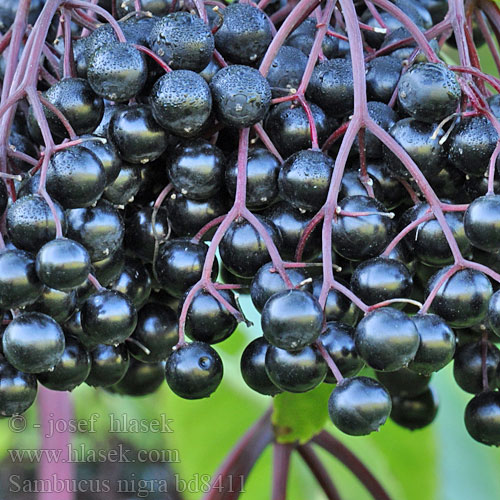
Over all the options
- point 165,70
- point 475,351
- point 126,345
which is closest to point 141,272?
point 126,345

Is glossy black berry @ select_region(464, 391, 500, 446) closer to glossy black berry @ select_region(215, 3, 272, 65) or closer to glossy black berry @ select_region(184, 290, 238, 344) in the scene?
glossy black berry @ select_region(184, 290, 238, 344)

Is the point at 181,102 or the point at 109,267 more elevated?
the point at 181,102

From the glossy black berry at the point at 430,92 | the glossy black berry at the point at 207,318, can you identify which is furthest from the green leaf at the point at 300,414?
the glossy black berry at the point at 430,92

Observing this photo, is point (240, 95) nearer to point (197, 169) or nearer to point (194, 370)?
point (197, 169)

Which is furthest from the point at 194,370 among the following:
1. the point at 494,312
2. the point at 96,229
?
the point at 494,312

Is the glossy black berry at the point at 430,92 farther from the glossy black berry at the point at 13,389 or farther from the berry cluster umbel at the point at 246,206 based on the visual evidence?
the glossy black berry at the point at 13,389

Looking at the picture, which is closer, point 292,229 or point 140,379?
point 292,229
